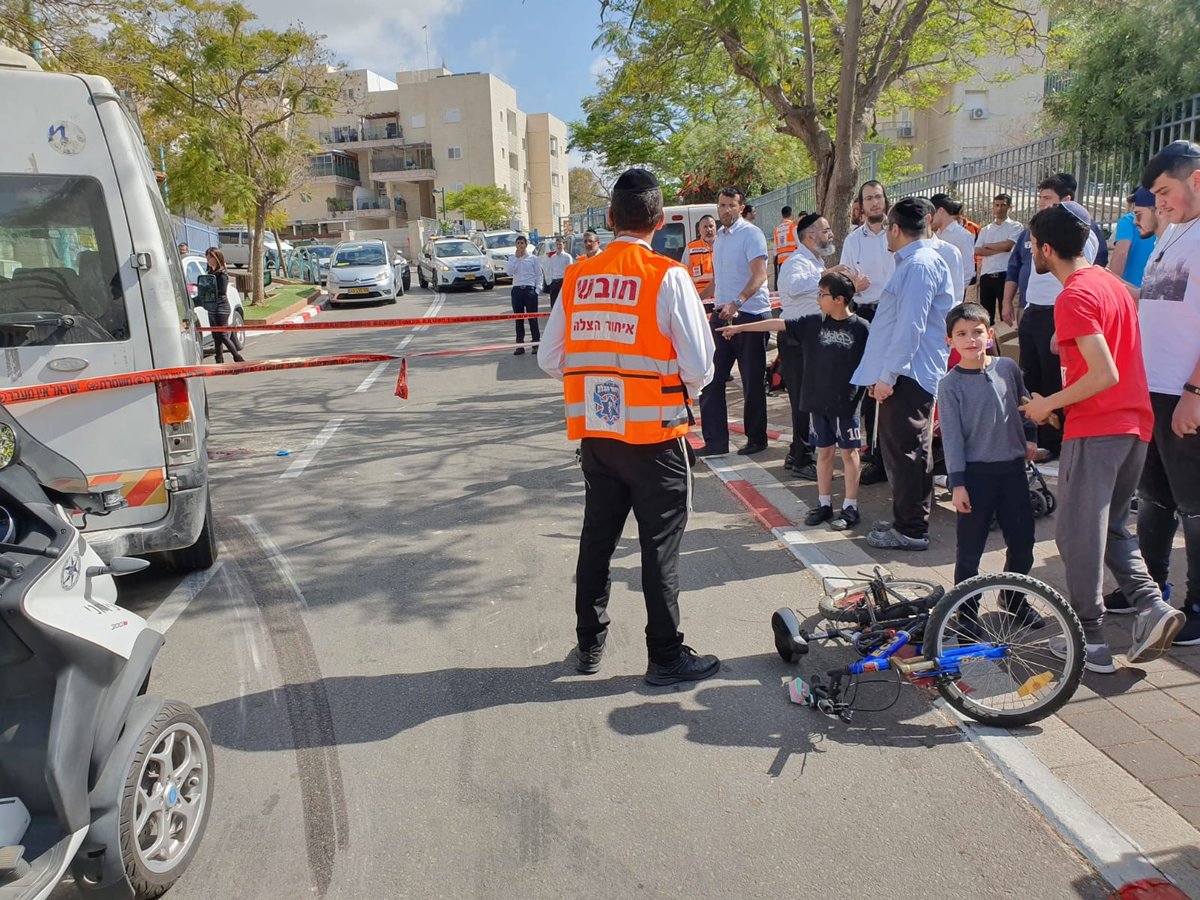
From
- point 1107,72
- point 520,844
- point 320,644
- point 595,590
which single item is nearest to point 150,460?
point 320,644

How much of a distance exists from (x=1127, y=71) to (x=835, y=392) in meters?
5.59

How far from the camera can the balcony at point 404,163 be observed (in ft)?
253

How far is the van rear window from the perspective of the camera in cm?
473

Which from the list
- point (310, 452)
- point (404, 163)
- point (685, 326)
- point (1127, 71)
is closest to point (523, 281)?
point (310, 452)

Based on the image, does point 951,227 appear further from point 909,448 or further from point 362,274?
point 362,274

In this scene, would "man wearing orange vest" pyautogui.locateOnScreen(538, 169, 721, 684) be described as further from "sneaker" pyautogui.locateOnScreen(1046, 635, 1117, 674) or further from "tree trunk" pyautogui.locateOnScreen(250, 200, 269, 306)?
"tree trunk" pyautogui.locateOnScreen(250, 200, 269, 306)

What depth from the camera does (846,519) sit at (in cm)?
615

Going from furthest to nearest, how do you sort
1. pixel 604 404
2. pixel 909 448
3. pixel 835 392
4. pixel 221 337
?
pixel 221 337, pixel 835 392, pixel 909 448, pixel 604 404

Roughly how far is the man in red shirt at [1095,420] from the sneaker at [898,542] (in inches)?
60.3

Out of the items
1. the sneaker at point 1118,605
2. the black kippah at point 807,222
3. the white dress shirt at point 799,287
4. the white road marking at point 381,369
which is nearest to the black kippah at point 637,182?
the sneaker at point 1118,605

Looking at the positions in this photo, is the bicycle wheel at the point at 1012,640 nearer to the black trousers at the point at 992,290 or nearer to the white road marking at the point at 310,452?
the white road marking at the point at 310,452

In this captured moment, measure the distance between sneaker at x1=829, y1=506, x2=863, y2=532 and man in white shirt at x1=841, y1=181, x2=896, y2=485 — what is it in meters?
1.04

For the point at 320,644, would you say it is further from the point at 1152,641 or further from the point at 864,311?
the point at 864,311

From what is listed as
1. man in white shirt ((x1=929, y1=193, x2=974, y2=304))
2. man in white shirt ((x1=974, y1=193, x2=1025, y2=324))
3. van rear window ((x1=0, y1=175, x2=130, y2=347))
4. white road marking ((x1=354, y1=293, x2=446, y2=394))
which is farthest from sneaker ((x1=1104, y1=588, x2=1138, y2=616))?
white road marking ((x1=354, y1=293, x2=446, y2=394))
